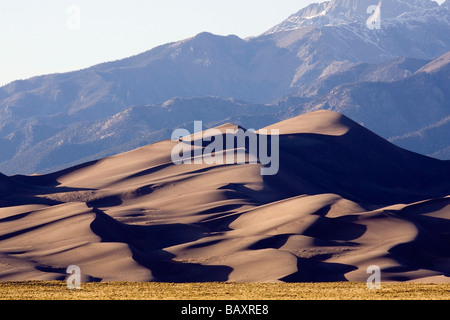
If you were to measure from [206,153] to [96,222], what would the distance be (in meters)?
44.3

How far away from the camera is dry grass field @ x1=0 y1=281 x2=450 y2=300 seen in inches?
1345

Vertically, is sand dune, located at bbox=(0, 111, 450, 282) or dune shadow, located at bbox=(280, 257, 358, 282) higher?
sand dune, located at bbox=(0, 111, 450, 282)

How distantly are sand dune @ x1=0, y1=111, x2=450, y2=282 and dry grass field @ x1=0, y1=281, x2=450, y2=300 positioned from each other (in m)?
23.6

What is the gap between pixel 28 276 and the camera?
6500 centimetres

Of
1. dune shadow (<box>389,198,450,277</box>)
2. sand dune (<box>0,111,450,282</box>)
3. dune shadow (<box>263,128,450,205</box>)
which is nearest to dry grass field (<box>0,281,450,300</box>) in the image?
sand dune (<box>0,111,450,282</box>)

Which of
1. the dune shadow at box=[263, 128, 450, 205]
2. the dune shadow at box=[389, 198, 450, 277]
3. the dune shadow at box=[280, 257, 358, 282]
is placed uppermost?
the dune shadow at box=[263, 128, 450, 205]

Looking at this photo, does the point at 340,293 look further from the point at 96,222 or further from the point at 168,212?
the point at 168,212

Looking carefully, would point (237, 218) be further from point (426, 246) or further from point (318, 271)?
point (318, 271)

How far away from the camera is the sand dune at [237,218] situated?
Result: 233 ft

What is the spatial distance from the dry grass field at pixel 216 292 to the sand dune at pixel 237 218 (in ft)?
77.3

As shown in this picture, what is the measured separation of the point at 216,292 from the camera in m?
37.3

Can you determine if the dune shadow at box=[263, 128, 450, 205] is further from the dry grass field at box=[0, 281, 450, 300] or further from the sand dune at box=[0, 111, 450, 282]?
the dry grass field at box=[0, 281, 450, 300]

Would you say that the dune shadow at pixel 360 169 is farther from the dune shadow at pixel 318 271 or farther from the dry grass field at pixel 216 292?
the dry grass field at pixel 216 292

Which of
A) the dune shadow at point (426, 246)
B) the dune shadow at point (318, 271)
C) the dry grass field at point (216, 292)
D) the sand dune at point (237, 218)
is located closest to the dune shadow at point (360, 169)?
the sand dune at point (237, 218)
